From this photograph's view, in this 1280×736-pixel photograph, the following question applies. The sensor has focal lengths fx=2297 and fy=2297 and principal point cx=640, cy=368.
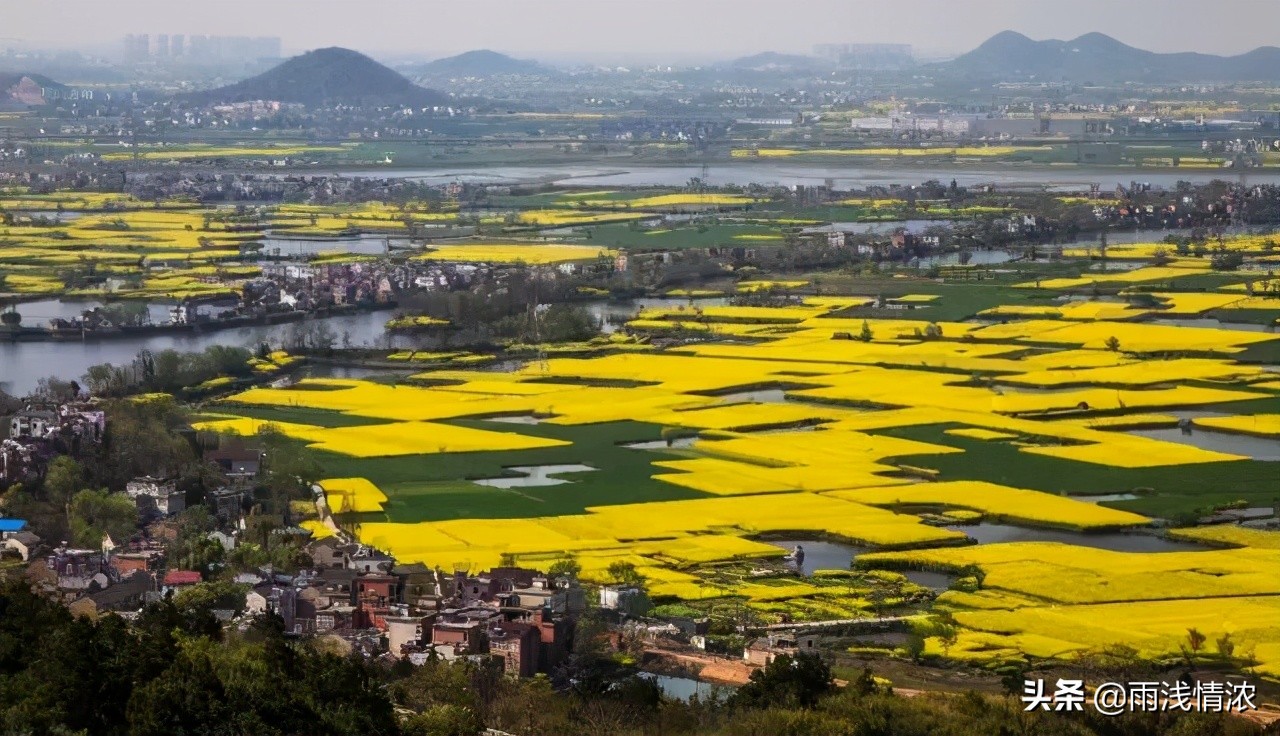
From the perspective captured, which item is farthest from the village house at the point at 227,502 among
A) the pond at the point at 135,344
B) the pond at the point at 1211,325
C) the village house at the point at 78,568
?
the pond at the point at 1211,325

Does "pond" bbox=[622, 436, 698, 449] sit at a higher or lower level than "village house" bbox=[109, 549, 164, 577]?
lower

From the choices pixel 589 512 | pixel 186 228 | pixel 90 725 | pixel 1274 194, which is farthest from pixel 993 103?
pixel 90 725

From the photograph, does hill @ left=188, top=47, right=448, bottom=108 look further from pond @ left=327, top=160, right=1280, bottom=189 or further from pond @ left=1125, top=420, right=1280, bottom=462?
pond @ left=1125, top=420, right=1280, bottom=462

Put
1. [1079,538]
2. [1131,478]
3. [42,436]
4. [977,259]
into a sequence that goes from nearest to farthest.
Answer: [1079,538], [1131,478], [42,436], [977,259]

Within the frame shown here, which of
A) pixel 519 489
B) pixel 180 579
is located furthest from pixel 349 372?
pixel 180 579

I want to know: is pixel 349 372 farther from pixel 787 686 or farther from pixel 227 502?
pixel 787 686

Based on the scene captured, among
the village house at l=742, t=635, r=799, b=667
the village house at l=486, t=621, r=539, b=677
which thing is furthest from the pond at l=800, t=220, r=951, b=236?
the village house at l=486, t=621, r=539, b=677
